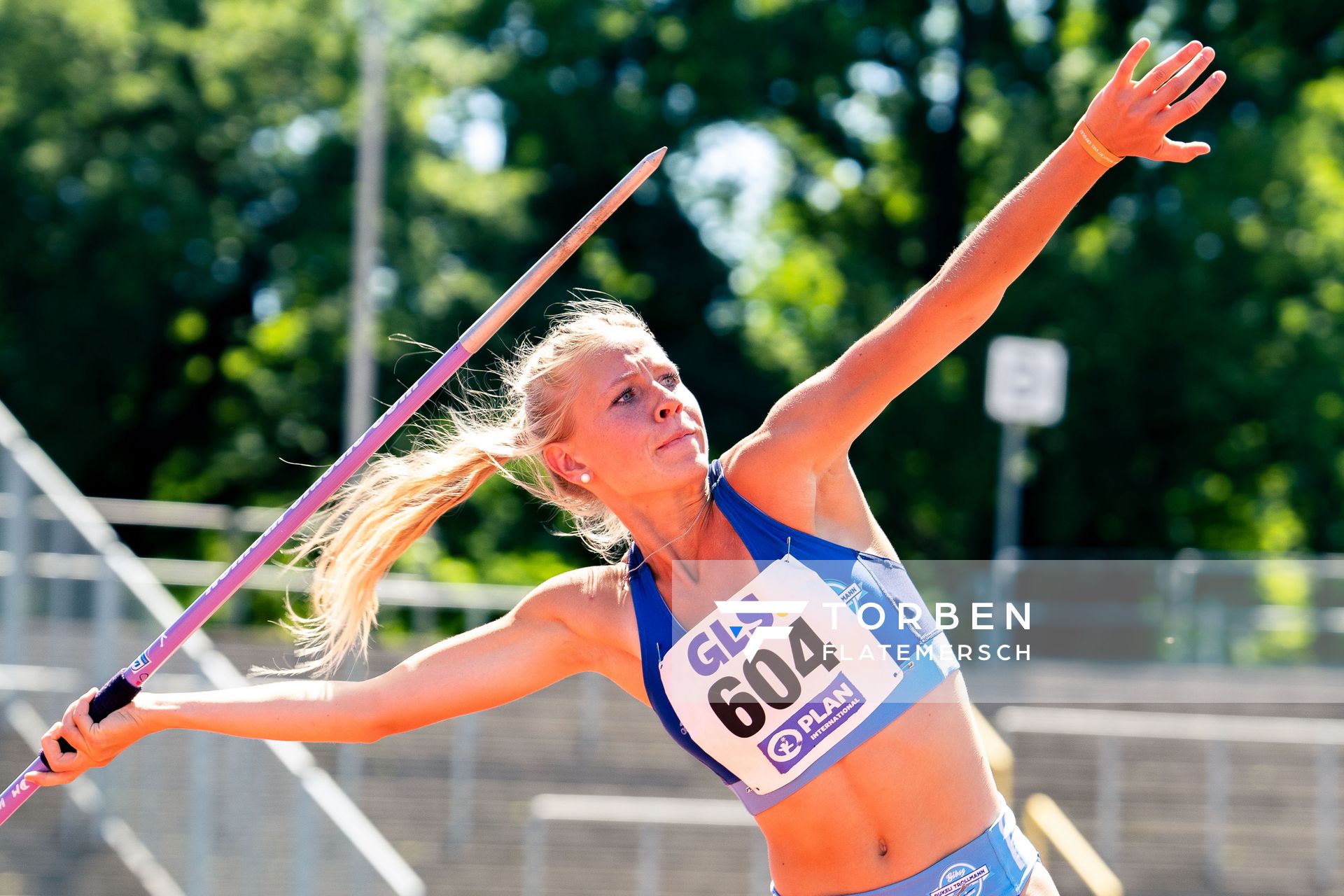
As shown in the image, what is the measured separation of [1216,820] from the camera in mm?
8695

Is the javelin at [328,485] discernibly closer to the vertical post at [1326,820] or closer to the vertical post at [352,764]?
the vertical post at [352,764]

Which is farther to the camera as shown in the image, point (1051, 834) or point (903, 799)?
point (1051, 834)

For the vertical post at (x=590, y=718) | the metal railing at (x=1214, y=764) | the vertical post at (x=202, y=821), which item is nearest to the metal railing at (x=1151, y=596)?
the vertical post at (x=590, y=718)

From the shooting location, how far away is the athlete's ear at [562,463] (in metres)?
3.06

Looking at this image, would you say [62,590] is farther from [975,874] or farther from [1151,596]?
[1151,596]

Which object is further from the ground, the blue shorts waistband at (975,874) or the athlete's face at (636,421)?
the athlete's face at (636,421)

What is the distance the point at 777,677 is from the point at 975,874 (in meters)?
0.49

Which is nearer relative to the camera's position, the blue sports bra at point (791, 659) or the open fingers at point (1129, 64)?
the open fingers at point (1129, 64)

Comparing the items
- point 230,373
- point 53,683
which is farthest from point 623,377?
point 230,373

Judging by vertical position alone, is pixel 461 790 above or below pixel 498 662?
above

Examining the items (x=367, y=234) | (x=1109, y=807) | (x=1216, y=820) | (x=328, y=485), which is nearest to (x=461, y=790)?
(x=1109, y=807)

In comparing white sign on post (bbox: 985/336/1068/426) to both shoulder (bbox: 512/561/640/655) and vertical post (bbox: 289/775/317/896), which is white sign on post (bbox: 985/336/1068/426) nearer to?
vertical post (bbox: 289/775/317/896)

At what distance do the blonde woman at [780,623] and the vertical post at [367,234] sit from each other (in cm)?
1317

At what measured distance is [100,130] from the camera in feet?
69.3
